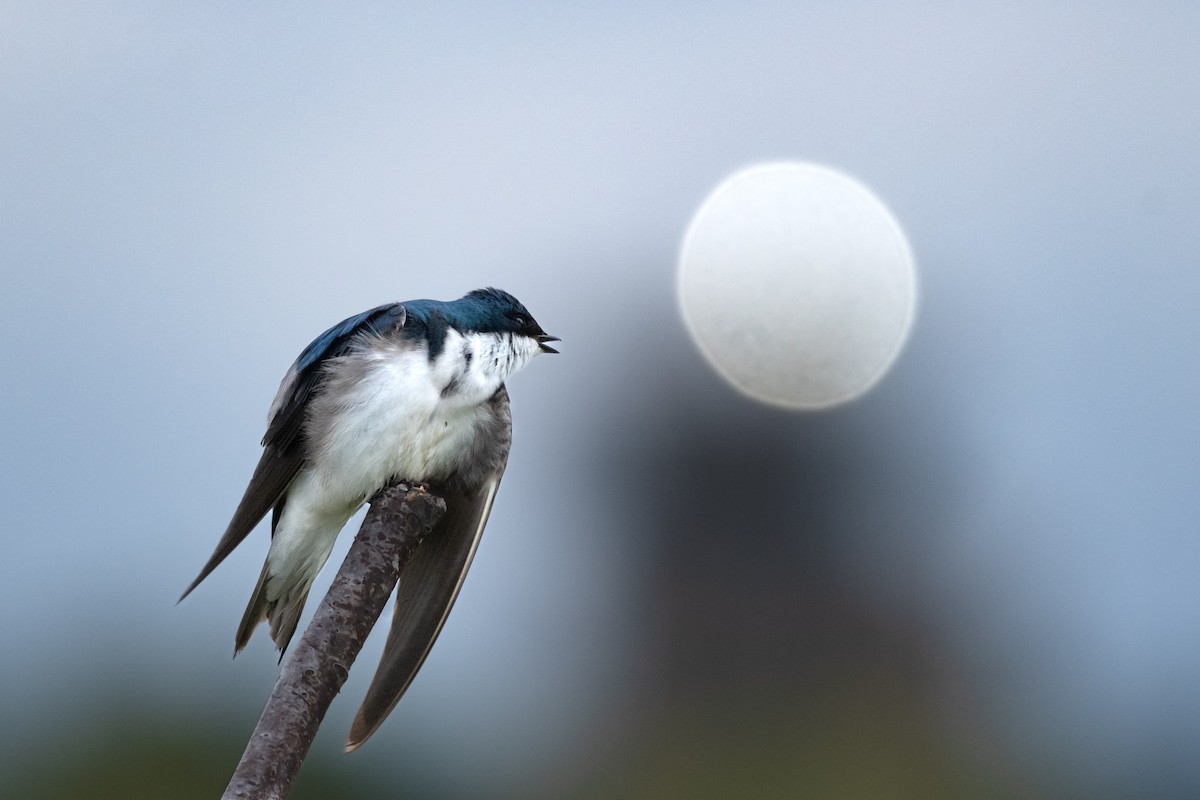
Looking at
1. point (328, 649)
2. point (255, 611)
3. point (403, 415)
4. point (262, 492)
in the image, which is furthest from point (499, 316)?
point (328, 649)

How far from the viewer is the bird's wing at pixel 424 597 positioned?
2.23 metres

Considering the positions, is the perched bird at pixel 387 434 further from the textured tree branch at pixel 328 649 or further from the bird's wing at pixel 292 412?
the textured tree branch at pixel 328 649

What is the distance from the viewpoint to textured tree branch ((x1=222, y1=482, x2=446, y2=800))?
1.33 meters

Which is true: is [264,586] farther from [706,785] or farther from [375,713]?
[706,785]

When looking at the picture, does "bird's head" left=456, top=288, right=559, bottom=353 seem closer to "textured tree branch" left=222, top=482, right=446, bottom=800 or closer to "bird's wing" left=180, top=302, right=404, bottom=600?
"bird's wing" left=180, top=302, right=404, bottom=600

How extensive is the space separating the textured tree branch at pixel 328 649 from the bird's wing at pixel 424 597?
36 centimetres

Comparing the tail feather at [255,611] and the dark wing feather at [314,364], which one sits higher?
the dark wing feather at [314,364]

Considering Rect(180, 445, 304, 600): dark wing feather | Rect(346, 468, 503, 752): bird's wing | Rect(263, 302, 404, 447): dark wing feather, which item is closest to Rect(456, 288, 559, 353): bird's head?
Rect(263, 302, 404, 447): dark wing feather

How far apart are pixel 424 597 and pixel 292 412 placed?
0.62 metres

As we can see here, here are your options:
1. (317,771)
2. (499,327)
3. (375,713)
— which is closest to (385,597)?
(375,713)

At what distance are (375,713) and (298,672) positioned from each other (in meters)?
0.76

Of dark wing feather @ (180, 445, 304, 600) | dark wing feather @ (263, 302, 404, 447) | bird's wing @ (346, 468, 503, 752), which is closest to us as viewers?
bird's wing @ (346, 468, 503, 752)

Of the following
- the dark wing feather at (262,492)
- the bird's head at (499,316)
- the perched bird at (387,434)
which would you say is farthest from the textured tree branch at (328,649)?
the bird's head at (499,316)

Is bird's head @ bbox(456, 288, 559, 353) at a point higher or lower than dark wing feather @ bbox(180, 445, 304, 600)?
higher
